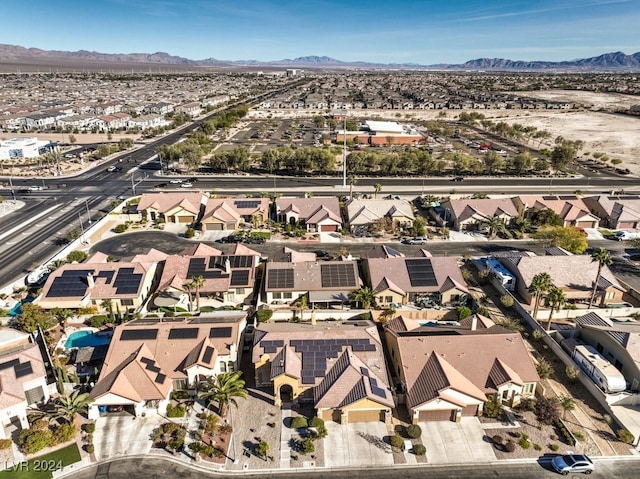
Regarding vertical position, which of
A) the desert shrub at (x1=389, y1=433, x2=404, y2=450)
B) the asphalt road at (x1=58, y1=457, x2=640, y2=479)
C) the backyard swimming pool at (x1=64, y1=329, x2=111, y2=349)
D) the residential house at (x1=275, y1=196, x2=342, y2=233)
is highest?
the residential house at (x1=275, y1=196, x2=342, y2=233)

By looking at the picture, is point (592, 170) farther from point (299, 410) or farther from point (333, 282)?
point (299, 410)

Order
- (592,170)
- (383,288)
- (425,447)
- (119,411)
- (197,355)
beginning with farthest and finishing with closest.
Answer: (592,170) < (383,288) < (197,355) < (119,411) < (425,447)

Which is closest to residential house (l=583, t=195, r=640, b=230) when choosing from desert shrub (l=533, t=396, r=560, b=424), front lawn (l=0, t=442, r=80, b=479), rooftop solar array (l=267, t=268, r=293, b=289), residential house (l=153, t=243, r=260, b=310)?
desert shrub (l=533, t=396, r=560, b=424)

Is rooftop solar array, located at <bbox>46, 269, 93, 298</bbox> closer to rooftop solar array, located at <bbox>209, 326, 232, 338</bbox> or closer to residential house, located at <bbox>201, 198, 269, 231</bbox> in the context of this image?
rooftop solar array, located at <bbox>209, 326, 232, 338</bbox>

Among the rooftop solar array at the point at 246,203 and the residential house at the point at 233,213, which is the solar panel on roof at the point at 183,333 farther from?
the rooftop solar array at the point at 246,203

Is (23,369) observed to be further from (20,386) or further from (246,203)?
(246,203)

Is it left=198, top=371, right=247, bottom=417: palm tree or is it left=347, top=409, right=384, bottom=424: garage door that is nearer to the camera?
left=198, top=371, right=247, bottom=417: palm tree

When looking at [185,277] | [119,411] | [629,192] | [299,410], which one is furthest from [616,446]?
[629,192]
